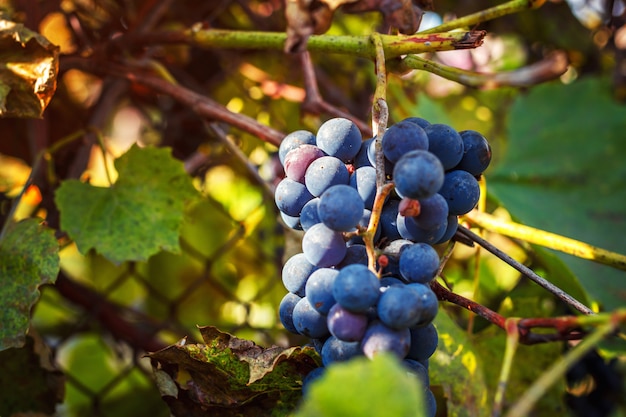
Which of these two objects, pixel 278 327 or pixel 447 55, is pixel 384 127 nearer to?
pixel 278 327

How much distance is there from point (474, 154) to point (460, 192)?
0.04 m

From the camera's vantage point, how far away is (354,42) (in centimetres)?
61

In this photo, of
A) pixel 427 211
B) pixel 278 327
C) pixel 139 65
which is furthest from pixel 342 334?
pixel 278 327

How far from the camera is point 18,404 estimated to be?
688 mm

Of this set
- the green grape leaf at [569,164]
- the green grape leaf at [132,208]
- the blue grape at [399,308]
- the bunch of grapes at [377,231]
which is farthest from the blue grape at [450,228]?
the green grape leaf at [569,164]

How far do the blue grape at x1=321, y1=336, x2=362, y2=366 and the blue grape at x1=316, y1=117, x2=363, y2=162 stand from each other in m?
0.15

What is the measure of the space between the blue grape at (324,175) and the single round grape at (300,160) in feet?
0.04

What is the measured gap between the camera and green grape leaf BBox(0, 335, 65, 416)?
2.22 feet

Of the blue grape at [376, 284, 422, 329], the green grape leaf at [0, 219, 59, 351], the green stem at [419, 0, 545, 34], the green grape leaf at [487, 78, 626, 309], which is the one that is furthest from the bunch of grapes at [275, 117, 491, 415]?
the green grape leaf at [487, 78, 626, 309]

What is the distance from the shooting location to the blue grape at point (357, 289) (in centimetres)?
39

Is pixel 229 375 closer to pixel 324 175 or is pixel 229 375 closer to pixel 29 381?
pixel 324 175

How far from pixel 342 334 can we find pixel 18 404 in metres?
0.48

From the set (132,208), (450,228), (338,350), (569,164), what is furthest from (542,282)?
(569,164)

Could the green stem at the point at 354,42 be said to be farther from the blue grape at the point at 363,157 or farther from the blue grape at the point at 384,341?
→ the blue grape at the point at 384,341
